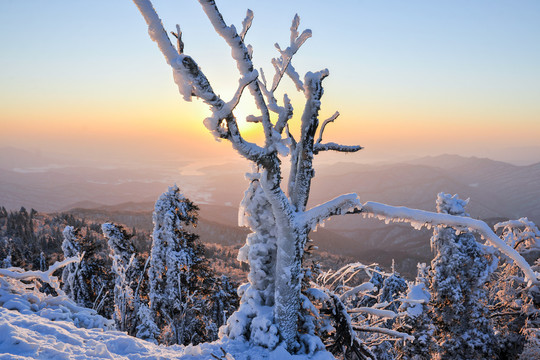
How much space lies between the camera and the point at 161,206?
15.2 m

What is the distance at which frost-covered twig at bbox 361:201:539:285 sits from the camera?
363 cm

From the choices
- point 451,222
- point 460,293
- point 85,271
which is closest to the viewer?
point 451,222

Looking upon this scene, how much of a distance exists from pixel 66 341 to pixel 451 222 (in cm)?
528

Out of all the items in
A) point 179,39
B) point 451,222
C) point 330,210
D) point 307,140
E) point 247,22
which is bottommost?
point 451,222

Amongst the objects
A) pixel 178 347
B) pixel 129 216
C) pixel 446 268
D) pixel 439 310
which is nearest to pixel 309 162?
pixel 178 347

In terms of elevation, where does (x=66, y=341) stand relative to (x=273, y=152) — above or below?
below

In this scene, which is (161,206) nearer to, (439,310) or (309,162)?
(309,162)

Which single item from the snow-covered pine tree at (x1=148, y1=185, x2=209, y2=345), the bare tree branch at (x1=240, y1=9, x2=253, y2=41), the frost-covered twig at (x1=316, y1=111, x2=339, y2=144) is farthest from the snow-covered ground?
the snow-covered pine tree at (x1=148, y1=185, x2=209, y2=345)

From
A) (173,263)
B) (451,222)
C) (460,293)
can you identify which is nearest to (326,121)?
(451,222)

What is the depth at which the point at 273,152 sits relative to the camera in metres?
3.37

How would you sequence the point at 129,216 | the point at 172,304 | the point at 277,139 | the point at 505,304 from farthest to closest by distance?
the point at 129,216
the point at 172,304
the point at 505,304
the point at 277,139

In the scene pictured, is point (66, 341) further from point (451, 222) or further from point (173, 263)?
point (173, 263)

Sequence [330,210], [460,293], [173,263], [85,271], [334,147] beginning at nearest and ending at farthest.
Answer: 1. [330,210]
2. [334,147]
3. [460,293]
4. [173,263]
5. [85,271]

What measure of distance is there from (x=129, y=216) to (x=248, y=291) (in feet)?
423
